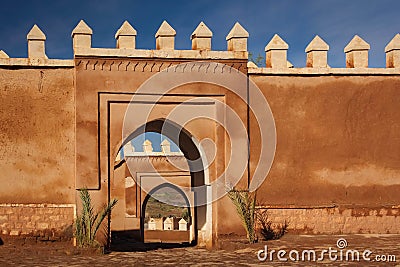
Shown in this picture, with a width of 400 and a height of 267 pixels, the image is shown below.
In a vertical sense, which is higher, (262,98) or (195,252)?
(262,98)

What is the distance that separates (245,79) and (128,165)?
8.64m

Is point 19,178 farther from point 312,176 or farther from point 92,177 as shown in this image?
point 312,176

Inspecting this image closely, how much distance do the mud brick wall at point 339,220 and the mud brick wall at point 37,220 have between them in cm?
408

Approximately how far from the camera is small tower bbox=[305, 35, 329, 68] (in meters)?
12.4

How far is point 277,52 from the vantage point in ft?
40.3

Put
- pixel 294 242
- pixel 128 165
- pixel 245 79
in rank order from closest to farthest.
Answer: pixel 294 242 < pixel 245 79 < pixel 128 165

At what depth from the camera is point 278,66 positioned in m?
12.2

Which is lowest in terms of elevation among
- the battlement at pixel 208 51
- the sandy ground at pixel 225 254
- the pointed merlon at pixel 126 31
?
the sandy ground at pixel 225 254

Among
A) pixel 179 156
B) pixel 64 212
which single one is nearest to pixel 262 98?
pixel 64 212

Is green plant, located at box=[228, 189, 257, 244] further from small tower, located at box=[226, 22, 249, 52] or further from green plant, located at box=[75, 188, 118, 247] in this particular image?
small tower, located at box=[226, 22, 249, 52]

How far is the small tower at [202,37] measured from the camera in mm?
11969

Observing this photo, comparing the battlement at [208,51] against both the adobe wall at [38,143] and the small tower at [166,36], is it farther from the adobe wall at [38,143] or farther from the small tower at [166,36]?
the adobe wall at [38,143]

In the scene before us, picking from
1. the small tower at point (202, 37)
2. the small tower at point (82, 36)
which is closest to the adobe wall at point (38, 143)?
the small tower at point (82, 36)

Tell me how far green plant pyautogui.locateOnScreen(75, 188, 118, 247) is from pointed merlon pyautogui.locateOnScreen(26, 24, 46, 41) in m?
3.13
